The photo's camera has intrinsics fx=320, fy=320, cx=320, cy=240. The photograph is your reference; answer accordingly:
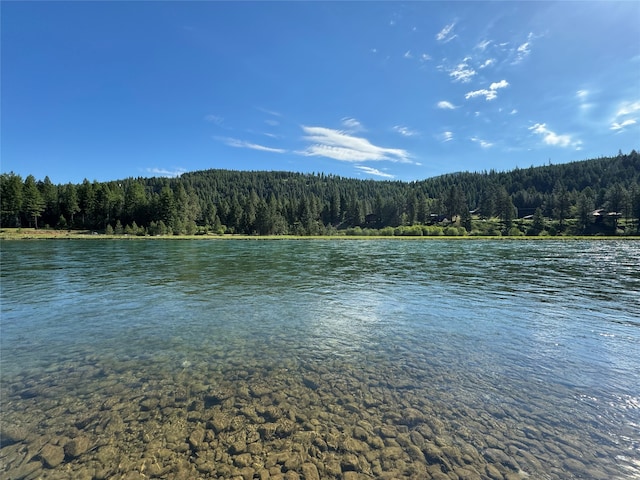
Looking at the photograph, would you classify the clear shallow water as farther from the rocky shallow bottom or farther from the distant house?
the distant house

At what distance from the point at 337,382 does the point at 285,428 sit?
7.87 ft

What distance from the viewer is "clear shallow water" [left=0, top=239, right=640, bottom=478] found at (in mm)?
6105

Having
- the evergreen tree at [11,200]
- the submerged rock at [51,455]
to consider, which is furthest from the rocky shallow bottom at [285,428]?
the evergreen tree at [11,200]

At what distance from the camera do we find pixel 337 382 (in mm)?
8984

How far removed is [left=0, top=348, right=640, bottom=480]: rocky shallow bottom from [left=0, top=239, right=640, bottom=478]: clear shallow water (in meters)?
0.04

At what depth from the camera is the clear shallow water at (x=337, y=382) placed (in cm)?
611

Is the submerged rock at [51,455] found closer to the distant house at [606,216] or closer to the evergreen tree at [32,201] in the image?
the evergreen tree at [32,201]

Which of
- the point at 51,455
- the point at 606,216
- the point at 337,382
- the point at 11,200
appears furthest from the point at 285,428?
the point at 606,216

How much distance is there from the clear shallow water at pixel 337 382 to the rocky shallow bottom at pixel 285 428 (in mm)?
42

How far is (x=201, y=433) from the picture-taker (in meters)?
6.73

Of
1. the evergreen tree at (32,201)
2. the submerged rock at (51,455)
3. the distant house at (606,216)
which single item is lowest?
the submerged rock at (51,455)

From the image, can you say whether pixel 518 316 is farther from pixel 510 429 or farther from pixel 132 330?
pixel 132 330

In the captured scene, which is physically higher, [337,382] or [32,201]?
[32,201]

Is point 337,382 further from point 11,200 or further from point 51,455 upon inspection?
point 11,200
